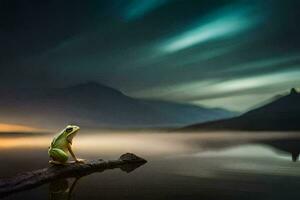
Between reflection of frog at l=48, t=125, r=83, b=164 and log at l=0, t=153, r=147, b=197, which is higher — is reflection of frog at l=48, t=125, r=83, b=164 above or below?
above

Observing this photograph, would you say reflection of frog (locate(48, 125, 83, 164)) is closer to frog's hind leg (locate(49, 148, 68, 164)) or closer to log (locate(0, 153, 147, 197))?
frog's hind leg (locate(49, 148, 68, 164))

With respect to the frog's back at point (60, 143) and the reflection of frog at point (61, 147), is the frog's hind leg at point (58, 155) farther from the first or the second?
the frog's back at point (60, 143)

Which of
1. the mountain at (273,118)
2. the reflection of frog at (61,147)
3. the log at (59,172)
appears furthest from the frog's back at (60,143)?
the mountain at (273,118)

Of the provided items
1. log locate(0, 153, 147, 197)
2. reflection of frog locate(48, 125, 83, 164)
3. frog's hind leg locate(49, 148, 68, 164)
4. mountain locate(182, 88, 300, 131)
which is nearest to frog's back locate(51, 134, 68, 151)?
reflection of frog locate(48, 125, 83, 164)

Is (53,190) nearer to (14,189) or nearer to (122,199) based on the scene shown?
(14,189)

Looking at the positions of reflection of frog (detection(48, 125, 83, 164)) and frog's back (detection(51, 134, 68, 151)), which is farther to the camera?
frog's back (detection(51, 134, 68, 151))

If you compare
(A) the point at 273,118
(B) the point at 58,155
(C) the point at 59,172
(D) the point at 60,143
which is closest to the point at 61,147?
(D) the point at 60,143

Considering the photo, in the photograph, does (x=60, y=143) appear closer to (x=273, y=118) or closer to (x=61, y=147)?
Result: (x=61, y=147)

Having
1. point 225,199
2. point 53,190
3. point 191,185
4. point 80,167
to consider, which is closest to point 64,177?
point 80,167

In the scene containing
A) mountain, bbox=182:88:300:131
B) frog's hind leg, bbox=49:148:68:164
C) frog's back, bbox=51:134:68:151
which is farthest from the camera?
mountain, bbox=182:88:300:131

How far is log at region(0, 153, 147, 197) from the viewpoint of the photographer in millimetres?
10960

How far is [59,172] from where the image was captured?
13.2m

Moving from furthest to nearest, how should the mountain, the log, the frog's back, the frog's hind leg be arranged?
the mountain, the frog's back, the frog's hind leg, the log

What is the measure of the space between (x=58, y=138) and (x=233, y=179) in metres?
6.06
